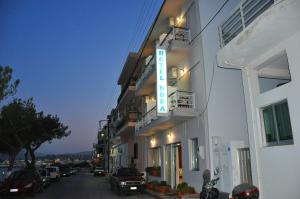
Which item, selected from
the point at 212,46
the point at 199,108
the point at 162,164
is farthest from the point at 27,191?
the point at 212,46

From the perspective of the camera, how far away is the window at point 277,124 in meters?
8.59

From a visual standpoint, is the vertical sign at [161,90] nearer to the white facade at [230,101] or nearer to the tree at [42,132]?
the white facade at [230,101]

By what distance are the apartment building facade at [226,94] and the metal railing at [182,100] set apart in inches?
2.2

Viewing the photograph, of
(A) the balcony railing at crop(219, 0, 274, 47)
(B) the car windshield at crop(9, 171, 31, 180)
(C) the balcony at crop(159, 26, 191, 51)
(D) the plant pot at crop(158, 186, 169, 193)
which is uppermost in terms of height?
(C) the balcony at crop(159, 26, 191, 51)

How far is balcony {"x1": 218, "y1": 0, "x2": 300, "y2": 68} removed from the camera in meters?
7.62

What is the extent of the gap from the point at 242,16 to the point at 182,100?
731 centimetres

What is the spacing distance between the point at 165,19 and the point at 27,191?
14.9 m

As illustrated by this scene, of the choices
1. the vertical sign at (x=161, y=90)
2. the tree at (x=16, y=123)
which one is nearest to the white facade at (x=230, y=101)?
the vertical sign at (x=161, y=90)

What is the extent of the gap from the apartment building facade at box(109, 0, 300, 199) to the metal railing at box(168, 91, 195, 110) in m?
0.06

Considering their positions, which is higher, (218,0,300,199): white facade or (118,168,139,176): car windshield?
(218,0,300,199): white facade

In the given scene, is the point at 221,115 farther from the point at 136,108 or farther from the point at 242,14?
the point at 136,108

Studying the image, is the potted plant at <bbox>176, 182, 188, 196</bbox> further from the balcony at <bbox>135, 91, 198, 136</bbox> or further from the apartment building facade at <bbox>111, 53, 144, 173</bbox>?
the apartment building facade at <bbox>111, 53, 144, 173</bbox>

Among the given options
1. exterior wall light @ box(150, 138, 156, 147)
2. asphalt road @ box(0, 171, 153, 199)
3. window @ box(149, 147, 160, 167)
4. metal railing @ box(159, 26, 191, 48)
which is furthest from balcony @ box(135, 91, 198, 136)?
window @ box(149, 147, 160, 167)

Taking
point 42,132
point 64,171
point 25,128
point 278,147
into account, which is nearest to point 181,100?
point 278,147
